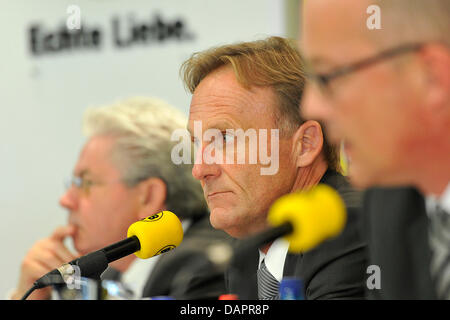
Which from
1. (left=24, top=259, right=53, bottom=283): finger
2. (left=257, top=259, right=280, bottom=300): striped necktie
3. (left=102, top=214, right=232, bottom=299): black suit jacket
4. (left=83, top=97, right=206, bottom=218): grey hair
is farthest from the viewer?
(left=83, top=97, right=206, bottom=218): grey hair

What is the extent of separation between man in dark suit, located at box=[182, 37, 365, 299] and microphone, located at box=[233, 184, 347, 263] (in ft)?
1.58

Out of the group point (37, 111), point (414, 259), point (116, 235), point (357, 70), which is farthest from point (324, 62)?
point (37, 111)

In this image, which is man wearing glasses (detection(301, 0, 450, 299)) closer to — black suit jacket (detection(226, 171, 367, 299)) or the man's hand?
black suit jacket (detection(226, 171, 367, 299))

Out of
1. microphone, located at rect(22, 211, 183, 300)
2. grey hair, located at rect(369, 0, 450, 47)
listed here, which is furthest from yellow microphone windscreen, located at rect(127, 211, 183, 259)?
grey hair, located at rect(369, 0, 450, 47)

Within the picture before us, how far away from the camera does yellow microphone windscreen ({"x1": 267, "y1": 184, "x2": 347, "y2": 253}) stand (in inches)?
30.5

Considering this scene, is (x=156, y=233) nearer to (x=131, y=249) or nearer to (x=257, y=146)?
(x=131, y=249)

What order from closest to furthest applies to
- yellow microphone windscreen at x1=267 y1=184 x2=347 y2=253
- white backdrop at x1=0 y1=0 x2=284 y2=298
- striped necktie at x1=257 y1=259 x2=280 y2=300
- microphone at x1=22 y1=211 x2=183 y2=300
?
yellow microphone windscreen at x1=267 y1=184 x2=347 y2=253, microphone at x1=22 y1=211 x2=183 y2=300, striped necktie at x1=257 y1=259 x2=280 y2=300, white backdrop at x1=0 y1=0 x2=284 y2=298

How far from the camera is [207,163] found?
1.31 metres

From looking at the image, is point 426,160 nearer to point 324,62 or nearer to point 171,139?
point 324,62

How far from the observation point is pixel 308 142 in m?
1.36

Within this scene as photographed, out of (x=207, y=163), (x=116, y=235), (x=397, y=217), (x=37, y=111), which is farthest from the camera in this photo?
(x=37, y=111)

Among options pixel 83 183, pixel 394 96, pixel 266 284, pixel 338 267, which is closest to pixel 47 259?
pixel 83 183

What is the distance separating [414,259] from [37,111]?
2570 millimetres
